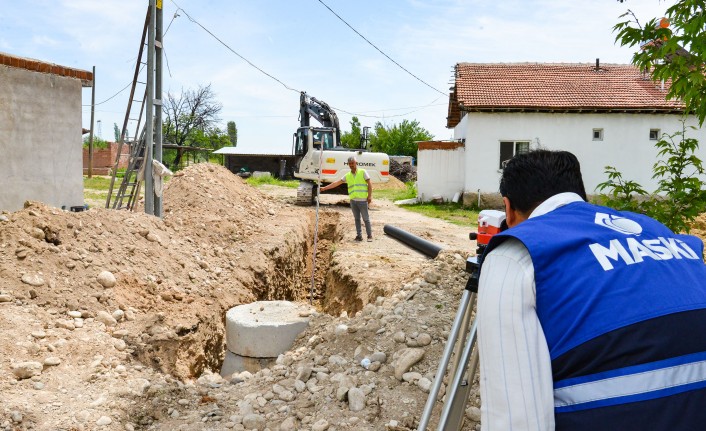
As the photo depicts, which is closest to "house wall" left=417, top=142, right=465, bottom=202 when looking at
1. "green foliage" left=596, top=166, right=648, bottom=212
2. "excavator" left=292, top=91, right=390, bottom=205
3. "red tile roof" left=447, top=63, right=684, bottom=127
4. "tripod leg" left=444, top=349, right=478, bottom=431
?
"red tile roof" left=447, top=63, right=684, bottom=127

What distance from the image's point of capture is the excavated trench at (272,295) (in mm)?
6047

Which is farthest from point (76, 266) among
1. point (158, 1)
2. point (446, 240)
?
point (446, 240)

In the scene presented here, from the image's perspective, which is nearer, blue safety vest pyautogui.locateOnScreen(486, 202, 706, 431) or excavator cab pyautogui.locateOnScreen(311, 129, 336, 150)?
blue safety vest pyautogui.locateOnScreen(486, 202, 706, 431)

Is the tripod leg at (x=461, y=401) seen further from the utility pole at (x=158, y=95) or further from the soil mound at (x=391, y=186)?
the soil mound at (x=391, y=186)

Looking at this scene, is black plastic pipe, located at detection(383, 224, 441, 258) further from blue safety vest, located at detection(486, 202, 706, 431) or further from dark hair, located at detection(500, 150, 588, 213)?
blue safety vest, located at detection(486, 202, 706, 431)

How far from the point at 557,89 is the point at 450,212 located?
6.13 metres

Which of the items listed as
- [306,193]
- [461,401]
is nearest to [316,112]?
[306,193]

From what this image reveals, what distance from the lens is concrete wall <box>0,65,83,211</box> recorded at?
988 cm

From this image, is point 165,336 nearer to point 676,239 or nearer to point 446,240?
point 676,239

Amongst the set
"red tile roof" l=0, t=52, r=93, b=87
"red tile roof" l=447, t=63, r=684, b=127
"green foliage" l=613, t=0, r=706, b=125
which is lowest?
"green foliage" l=613, t=0, r=706, b=125

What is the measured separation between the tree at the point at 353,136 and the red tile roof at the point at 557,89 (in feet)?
99.9

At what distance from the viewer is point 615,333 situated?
139 centimetres

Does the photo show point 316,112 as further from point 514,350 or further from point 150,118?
point 514,350

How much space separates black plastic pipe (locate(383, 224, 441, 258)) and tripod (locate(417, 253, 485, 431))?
6.65 meters
